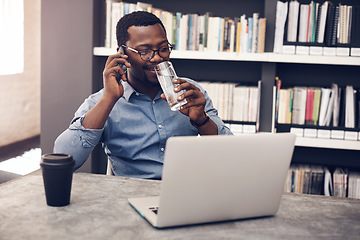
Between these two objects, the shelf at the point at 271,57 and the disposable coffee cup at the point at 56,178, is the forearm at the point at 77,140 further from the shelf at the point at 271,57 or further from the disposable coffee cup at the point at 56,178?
the shelf at the point at 271,57

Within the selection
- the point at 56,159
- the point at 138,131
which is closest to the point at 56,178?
the point at 56,159

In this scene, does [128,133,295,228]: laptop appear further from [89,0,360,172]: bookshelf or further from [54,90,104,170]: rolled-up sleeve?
[89,0,360,172]: bookshelf

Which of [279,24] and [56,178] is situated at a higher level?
[279,24]

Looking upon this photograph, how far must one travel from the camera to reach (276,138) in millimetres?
1025

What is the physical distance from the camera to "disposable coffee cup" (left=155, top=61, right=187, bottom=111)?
142 cm

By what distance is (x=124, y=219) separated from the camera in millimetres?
1047

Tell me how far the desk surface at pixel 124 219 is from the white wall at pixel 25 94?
378 cm

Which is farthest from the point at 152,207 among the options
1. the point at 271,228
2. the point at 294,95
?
the point at 294,95

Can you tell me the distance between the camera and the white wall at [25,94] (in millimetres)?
4832

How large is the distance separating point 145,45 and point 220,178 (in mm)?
829

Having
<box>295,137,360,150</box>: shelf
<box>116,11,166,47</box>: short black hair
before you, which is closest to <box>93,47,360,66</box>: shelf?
<box>295,137,360,150</box>: shelf

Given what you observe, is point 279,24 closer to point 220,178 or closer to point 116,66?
point 116,66

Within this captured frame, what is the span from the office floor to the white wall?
0.16 m

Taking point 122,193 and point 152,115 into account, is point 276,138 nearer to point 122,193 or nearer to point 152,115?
point 122,193
